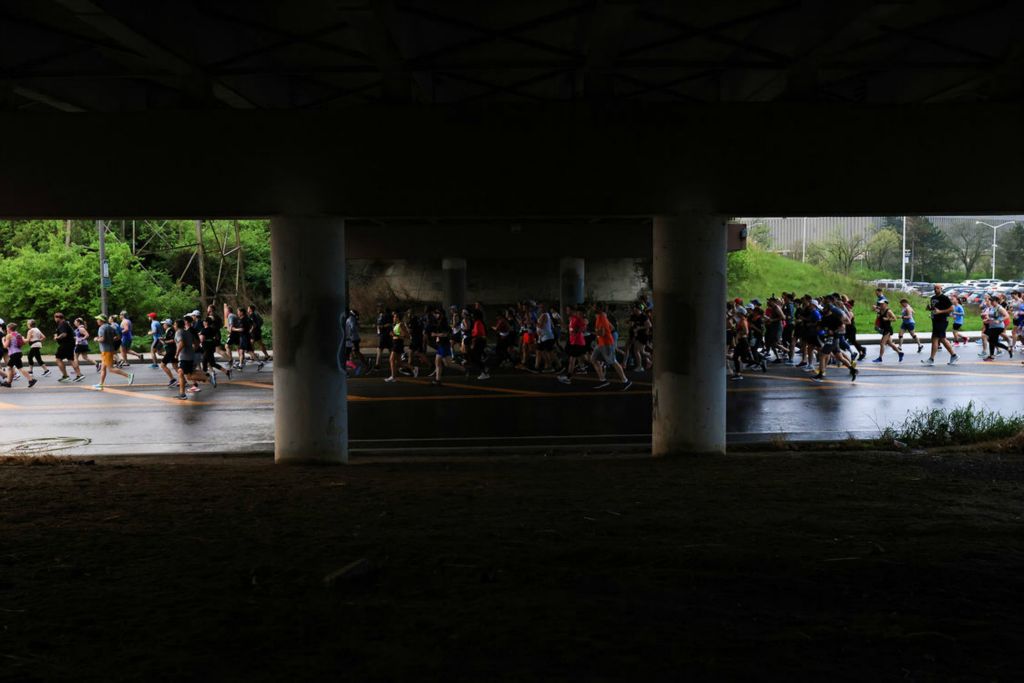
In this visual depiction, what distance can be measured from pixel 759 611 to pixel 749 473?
4543mm

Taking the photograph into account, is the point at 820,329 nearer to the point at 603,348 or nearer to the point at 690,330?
the point at 603,348

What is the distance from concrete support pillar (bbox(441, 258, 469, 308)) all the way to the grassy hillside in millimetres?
26786

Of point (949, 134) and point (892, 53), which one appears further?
point (892, 53)

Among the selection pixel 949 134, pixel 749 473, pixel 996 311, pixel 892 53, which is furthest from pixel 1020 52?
pixel 996 311

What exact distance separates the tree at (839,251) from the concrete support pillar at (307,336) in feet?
228

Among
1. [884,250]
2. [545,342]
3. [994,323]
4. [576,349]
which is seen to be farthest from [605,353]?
[884,250]

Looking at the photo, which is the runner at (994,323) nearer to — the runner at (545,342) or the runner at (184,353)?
the runner at (545,342)

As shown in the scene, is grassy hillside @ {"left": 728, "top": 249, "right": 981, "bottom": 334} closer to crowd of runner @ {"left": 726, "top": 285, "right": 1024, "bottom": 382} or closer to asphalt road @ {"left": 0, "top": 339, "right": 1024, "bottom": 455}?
crowd of runner @ {"left": 726, "top": 285, "right": 1024, "bottom": 382}

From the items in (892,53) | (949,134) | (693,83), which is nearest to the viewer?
(949,134)

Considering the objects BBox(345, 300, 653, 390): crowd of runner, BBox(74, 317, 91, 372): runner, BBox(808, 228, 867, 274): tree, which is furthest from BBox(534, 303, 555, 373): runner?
BBox(808, 228, 867, 274): tree

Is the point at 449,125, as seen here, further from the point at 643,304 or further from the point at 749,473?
the point at 643,304

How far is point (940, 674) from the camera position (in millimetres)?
4027

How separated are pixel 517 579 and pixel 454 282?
29.4m

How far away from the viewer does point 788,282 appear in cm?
6069
